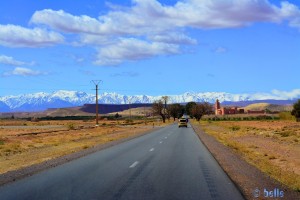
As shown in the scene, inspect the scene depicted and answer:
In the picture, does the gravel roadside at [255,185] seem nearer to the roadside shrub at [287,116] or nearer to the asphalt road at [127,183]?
the asphalt road at [127,183]

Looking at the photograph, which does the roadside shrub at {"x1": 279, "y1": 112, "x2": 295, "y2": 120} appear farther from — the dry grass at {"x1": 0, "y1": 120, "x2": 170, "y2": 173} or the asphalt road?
the asphalt road

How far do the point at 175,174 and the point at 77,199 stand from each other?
5.70m

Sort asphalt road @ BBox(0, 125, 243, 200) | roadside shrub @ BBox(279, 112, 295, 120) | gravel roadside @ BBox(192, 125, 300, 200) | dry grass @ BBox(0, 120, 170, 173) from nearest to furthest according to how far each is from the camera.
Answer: asphalt road @ BBox(0, 125, 243, 200), gravel roadside @ BBox(192, 125, 300, 200), dry grass @ BBox(0, 120, 170, 173), roadside shrub @ BBox(279, 112, 295, 120)

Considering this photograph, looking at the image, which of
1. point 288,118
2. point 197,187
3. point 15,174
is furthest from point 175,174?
point 288,118

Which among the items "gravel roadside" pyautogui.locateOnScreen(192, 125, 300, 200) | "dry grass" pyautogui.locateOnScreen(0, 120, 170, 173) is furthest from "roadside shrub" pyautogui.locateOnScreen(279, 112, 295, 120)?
"gravel roadside" pyautogui.locateOnScreen(192, 125, 300, 200)

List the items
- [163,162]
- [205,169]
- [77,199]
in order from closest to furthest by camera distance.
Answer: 1. [77,199]
2. [205,169]
3. [163,162]

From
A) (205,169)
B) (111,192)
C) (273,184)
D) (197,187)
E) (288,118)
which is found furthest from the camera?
(288,118)

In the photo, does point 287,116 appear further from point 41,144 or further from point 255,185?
point 255,185

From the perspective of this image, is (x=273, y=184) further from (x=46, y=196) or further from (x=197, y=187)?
(x=46, y=196)

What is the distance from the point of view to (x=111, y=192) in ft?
38.7

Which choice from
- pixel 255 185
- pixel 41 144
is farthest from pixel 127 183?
pixel 41 144

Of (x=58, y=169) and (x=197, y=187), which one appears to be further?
(x=58, y=169)

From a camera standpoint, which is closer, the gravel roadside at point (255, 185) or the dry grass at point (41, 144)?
the gravel roadside at point (255, 185)

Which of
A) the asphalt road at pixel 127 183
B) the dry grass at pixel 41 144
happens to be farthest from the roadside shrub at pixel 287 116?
the asphalt road at pixel 127 183
